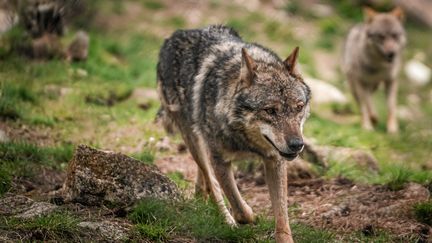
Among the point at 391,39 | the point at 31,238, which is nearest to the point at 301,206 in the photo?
the point at 31,238

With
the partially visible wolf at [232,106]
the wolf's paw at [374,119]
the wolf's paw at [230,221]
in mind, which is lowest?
the wolf's paw at [374,119]

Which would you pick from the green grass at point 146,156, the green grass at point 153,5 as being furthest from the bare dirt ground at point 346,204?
the green grass at point 153,5

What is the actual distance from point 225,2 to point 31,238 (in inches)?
471

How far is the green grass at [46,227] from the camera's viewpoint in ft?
14.8

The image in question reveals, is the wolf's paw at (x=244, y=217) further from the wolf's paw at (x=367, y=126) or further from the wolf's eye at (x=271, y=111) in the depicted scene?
the wolf's paw at (x=367, y=126)

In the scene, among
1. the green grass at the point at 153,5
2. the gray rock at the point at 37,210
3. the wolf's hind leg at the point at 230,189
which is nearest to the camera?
the gray rock at the point at 37,210

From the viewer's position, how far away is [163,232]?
4852mm

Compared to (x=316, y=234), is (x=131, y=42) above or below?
below

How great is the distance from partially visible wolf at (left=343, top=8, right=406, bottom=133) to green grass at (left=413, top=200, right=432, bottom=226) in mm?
5550

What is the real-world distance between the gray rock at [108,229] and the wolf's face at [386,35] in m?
7.87

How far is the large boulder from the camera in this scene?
5152 mm

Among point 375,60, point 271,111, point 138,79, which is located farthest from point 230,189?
point 375,60

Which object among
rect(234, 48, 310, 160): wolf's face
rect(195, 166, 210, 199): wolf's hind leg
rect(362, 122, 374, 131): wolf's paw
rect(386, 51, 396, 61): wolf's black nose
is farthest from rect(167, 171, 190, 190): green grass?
rect(386, 51, 396, 61): wolf's black nose

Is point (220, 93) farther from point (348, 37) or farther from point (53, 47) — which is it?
point (348, 37)
